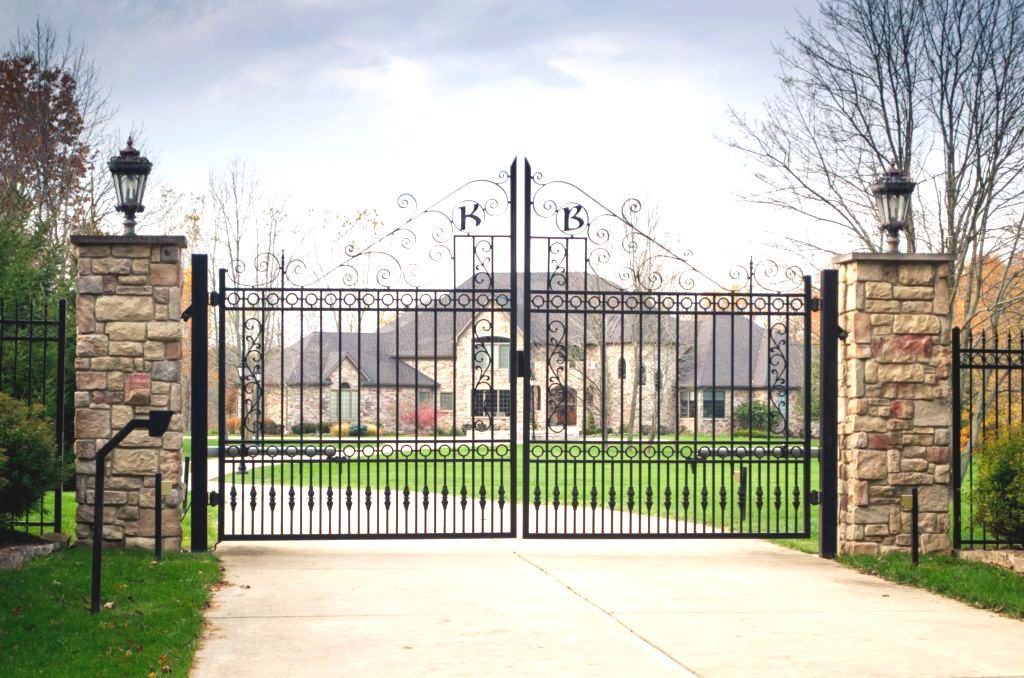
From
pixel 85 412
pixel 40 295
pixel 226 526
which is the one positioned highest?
pixel 40 295

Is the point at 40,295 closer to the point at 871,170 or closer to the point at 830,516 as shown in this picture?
the point at 830,516

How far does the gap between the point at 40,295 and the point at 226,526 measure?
140 inches

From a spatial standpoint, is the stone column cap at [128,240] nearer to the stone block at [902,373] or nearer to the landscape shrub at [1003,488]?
the stone block at [902,373]

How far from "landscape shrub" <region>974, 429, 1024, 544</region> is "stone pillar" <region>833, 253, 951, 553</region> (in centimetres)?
50

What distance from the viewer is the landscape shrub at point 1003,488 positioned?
9734 millimetres

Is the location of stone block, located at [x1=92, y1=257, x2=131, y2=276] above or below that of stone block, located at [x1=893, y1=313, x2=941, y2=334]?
above

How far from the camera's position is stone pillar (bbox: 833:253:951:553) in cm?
1042

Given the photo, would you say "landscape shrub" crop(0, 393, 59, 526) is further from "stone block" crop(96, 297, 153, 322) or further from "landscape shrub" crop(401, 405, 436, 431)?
"landscape shrub" crop(401, 405, 436, 431)

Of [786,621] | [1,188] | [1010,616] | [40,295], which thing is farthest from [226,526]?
[1,188]

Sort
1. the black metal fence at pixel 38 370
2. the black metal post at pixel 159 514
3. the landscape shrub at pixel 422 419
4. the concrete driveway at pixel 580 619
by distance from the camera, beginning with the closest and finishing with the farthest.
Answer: the concrete driveway at pixel 580 619 < the black metal post at pixel 159 514 < the black metal fence at pixel 38 370 < the landscape shrub at pixel 422 419

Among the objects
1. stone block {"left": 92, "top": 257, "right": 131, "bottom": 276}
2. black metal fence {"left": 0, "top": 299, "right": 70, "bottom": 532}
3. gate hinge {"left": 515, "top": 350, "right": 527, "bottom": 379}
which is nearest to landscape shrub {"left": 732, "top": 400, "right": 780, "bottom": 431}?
gate hinge {"left": 515, "top": 350, "right": 527, "bottom": 379}

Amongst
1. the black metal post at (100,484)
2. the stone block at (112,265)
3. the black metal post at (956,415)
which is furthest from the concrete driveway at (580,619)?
the stone block at (112,265)

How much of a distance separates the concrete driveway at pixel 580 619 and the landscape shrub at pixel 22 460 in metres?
1.68

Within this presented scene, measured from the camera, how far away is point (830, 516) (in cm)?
1065
